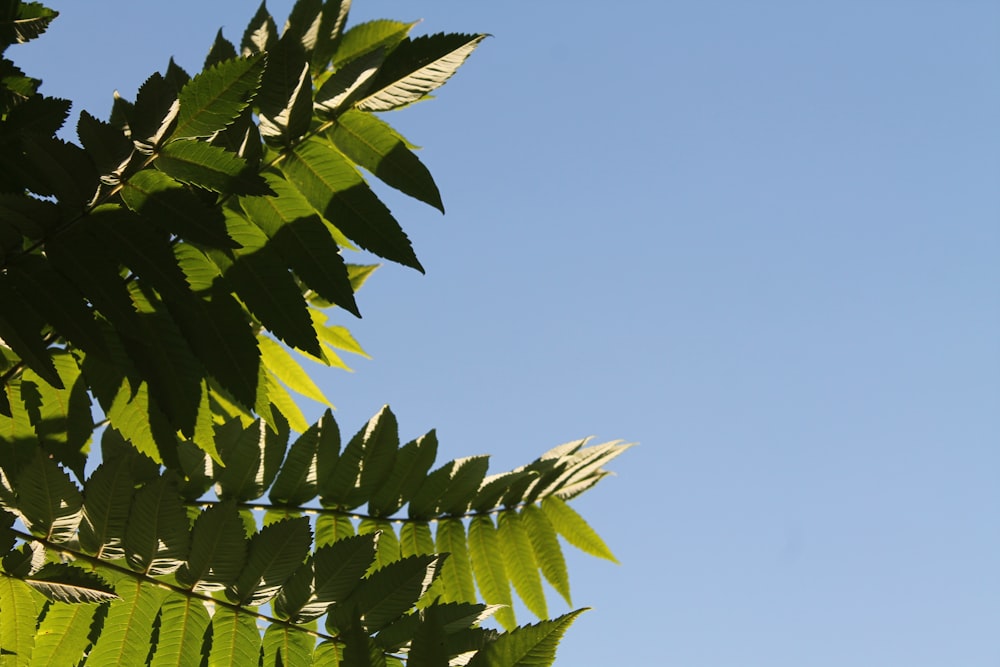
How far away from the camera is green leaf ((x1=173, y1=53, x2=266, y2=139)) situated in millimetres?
1559

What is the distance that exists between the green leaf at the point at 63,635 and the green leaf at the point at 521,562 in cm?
116

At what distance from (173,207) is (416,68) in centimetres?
59

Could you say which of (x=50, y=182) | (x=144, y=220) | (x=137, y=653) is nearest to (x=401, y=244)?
(x=144, y=220)

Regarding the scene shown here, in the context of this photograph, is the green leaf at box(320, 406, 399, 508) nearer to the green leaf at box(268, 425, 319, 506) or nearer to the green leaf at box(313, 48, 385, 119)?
the green leaf at box(268, 425, 319, 506)

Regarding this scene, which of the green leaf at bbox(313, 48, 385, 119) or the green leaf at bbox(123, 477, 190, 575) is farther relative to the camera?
the green leaf at bbox(313, 48, 385, 119)

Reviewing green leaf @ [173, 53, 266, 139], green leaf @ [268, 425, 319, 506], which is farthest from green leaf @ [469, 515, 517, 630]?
green leaf @ [173, 53, 266, 139]

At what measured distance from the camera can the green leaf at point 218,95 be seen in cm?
156

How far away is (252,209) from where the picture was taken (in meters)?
1.89

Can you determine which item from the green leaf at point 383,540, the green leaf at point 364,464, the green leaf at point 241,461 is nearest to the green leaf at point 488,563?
the green leaf at point 383,540

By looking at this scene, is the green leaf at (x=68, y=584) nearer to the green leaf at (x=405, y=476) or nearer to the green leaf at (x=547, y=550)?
the green leaf at (x=405, y=476)

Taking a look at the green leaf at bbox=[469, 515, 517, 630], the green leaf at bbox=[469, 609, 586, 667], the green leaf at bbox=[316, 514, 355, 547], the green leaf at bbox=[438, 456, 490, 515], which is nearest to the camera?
the green leaf at bbox=[469, 609, 586, 667]

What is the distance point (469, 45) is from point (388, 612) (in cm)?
112

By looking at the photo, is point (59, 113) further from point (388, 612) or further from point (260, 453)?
point (388, 612)

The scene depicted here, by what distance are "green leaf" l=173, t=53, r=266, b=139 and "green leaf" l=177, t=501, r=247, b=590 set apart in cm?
72
